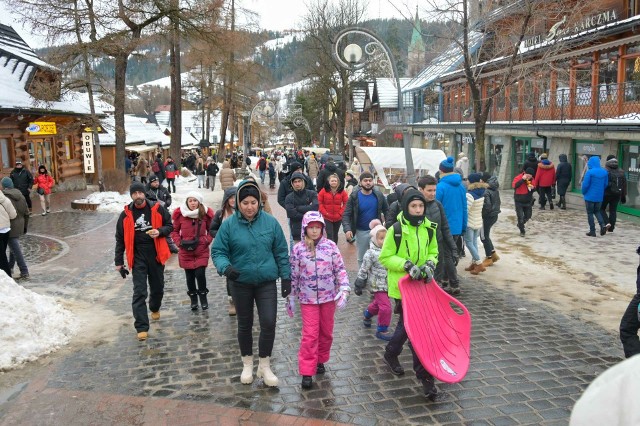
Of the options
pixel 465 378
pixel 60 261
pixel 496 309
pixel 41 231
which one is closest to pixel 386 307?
pixel 465 378

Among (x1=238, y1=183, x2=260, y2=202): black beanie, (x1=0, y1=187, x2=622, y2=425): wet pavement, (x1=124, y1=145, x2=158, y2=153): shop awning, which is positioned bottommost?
(x1=0, y1=187, x2=622, y2=425): wet pavement

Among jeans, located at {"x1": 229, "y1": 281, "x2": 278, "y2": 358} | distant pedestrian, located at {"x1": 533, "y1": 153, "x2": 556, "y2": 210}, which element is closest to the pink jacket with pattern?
jeans, located at {"x1": 229, "y1": 281, "x2": 278, "y2": 358}

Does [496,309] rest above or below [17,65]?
below

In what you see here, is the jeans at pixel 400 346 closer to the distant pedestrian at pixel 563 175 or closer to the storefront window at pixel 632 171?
the storefront window at pixel 632 171

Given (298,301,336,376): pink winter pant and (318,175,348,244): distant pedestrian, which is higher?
(318,175,348,244): distant pedestrian

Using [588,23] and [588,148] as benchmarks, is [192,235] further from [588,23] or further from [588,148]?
[588,23]

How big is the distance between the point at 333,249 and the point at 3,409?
3180 millimetres

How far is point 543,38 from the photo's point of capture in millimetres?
21156

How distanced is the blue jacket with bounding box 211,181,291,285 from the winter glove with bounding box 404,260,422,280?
1.05m

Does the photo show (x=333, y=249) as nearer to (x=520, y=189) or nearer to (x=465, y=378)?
(x=465, y=378)

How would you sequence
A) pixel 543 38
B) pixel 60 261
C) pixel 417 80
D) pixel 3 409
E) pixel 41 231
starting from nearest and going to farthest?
pixel 3 409, pixel 60 261, pixel 41 231, pixel 543 38, pixel 417 80

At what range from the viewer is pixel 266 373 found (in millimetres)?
5062

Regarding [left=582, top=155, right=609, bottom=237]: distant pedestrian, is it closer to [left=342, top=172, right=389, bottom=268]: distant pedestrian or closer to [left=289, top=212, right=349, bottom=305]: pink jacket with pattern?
[left=342, top=172, right=389, bottom=268]: distant pedestrian

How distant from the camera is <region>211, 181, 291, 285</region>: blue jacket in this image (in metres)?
4.84
